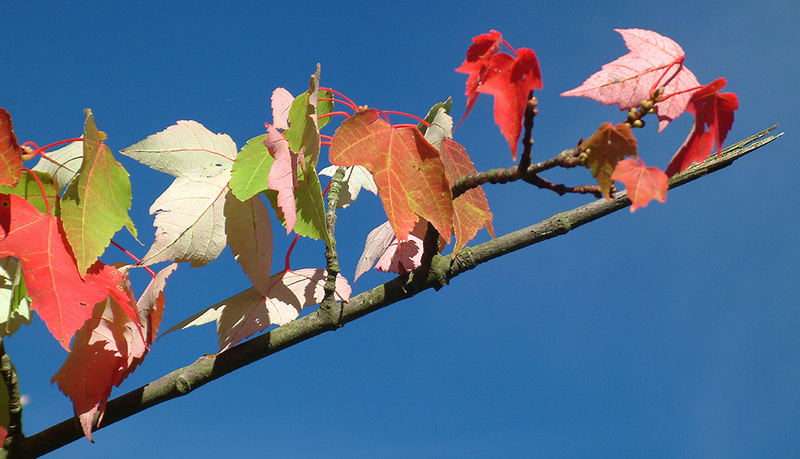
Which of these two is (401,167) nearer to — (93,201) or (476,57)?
(476,57)

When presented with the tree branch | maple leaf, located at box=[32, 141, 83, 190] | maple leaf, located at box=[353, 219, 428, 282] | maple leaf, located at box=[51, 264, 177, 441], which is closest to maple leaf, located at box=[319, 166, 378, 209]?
maple leaf, located at box=[353, 219, 428, 282]

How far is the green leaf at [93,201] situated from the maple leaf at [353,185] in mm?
384

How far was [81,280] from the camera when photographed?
86cm

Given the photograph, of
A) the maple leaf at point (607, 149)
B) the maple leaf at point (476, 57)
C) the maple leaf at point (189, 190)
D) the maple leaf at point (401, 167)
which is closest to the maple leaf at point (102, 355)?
the maple leaf at point (189, 190)

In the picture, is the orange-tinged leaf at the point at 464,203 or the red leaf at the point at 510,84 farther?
the orange-tinged leaf at the point at 464,203

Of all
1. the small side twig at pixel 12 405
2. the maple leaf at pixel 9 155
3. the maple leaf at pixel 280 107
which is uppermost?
the maple leaf at pixel 280 107

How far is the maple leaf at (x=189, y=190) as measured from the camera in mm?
875

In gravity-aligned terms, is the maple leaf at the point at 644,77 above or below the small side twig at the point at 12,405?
above

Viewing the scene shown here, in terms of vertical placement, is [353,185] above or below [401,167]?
above

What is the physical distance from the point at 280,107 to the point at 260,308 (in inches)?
12.4

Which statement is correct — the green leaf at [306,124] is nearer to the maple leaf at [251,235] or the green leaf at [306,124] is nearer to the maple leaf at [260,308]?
the maple leaf at [251,235]

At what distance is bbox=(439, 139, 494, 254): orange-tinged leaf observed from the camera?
2.99 ft

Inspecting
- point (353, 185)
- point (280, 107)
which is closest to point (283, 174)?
point (280, 107)

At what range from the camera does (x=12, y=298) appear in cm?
87
